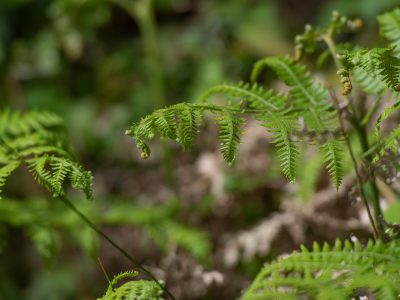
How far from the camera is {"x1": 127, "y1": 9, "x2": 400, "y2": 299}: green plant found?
1.16m

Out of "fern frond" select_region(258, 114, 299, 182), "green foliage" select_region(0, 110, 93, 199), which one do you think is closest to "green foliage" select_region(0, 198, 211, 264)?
"green foliage" select_region(0, 110, 93, 199)

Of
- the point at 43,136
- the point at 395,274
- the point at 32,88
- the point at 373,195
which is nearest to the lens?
the point at 395,274

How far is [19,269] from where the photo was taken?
432 cm

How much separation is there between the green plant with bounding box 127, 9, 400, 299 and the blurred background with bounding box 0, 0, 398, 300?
0.73 m

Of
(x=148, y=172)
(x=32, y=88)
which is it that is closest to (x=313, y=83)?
(x=148, y=172)

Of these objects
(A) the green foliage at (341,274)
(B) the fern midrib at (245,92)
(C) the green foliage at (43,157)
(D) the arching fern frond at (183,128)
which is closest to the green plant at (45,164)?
(C) the green foliage at (43,157)

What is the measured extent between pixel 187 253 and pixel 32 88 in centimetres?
294

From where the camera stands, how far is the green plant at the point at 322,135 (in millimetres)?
1160

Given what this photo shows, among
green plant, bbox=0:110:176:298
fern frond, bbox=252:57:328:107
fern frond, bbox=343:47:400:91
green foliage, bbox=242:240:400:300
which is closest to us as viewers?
green foliage, bbox=242:240:400:300

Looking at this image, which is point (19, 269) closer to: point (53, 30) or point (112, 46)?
point (53, 30)

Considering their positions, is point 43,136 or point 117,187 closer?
point 43,136

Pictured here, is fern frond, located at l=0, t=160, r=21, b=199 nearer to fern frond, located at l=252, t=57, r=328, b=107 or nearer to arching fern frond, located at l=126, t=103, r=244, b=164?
arching fern frond, located at l=126, t=103, r=244, b=164

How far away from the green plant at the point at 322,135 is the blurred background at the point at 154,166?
0.73 meters

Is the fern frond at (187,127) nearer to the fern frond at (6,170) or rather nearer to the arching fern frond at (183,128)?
the arching fern frond at (183,128)
